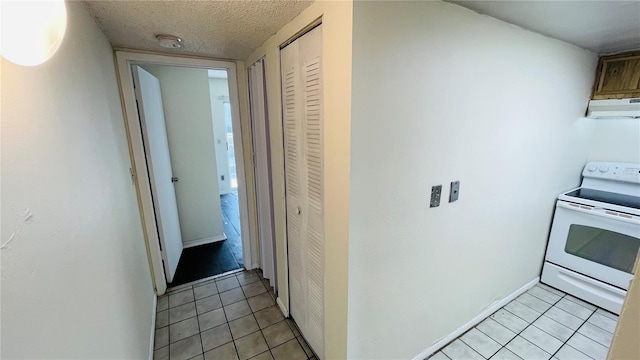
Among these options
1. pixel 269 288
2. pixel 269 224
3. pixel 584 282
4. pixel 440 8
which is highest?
pixel 440 8

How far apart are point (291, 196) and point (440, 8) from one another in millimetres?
1322

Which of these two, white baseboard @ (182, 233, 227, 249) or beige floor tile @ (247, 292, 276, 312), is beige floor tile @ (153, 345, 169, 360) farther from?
white baseboard @ (182, 233, 227, 249)

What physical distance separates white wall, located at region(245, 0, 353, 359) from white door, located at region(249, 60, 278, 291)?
36 cm

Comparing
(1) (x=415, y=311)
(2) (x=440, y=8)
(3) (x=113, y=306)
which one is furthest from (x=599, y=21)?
(3) (x=113, y=306)

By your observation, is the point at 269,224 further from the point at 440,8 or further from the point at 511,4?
the point at 511,4

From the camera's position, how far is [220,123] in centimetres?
517

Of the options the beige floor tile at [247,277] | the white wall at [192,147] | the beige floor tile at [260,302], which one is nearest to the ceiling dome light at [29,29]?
the beige floor tile at [260,302]

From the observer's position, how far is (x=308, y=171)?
148 cm

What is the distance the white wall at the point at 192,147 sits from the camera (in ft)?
9.52

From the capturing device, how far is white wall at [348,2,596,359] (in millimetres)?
1137

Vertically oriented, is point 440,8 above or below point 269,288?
above

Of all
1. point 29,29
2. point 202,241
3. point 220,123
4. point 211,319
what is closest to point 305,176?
point 29,29

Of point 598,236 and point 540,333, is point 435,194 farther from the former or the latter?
point 598,236

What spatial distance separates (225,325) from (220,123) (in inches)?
162
